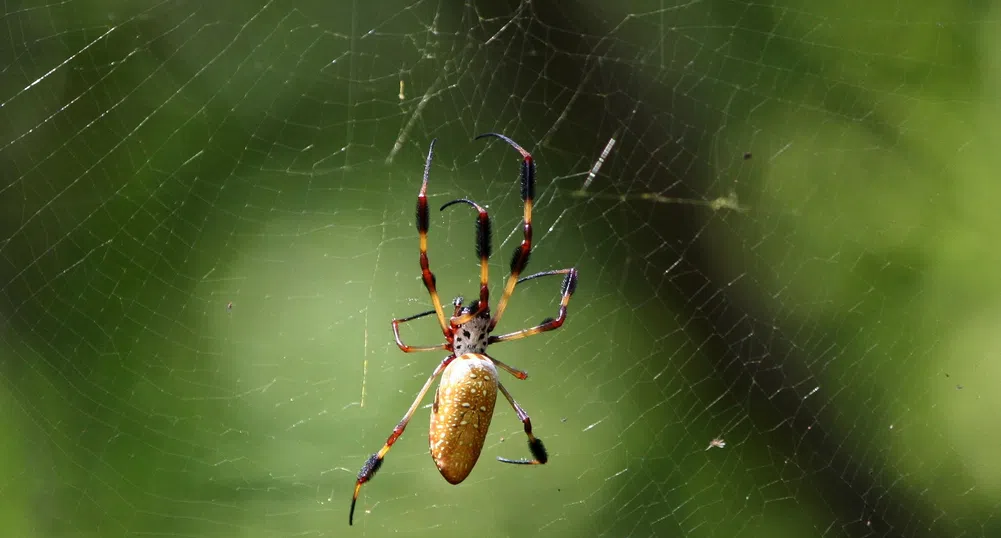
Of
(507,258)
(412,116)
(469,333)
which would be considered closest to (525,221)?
(469,333)

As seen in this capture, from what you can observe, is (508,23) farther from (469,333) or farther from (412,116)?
(469,333)

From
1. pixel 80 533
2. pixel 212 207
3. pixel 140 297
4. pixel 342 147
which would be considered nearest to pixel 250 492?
pixel 80 533

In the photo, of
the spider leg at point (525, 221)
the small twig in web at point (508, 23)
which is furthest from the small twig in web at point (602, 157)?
the spider leg at point (525, 221)

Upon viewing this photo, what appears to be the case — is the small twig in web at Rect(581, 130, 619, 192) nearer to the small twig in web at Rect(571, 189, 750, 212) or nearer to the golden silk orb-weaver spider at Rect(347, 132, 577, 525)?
the small twig in web at Rect(571, 189, 750, 212)

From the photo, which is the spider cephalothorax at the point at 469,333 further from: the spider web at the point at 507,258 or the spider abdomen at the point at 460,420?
the spider web at the point at 507,258

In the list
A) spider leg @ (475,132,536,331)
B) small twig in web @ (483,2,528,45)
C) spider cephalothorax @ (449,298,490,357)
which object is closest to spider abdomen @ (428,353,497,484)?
spider cephalothorax @ (449,298,490,357)

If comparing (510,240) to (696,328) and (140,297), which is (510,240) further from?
(140,297)
